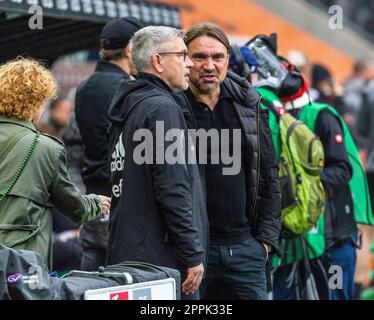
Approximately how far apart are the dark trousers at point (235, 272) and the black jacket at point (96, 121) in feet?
3.74

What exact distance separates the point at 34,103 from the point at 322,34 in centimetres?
1542

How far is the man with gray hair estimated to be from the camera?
5688 millimetres

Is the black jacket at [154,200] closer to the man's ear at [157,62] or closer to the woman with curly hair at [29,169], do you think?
the man's ear at [157,62]

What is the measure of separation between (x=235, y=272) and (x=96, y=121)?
151 cm

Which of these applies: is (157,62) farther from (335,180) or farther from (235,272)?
(335,180)

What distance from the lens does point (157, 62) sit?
6.00 m

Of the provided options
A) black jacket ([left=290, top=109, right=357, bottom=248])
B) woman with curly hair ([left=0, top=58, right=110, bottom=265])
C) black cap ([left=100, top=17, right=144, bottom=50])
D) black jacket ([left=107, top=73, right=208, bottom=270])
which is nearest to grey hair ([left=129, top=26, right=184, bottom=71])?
black jacket ([left=107, top=73, right=208, bottom=270])

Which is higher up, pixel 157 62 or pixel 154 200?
pixel 157 62

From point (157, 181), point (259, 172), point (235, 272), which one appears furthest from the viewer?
point (259, 172)

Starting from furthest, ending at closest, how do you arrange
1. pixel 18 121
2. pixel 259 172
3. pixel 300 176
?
pixel 300 176 → pixel 259 172 → pixel 18 121

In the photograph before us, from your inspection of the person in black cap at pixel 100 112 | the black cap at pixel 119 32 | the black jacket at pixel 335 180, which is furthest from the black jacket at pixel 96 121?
the black jacket at pixel 335 180

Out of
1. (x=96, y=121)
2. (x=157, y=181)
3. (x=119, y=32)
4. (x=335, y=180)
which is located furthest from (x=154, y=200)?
(x=335, y=180)

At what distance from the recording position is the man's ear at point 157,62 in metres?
6.00

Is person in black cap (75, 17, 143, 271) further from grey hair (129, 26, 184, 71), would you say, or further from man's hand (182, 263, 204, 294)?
man's hand (182, 263, 204, 294)
